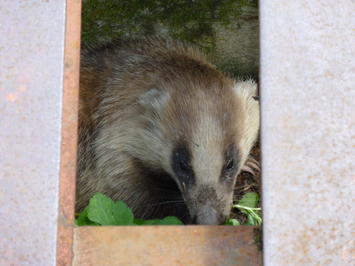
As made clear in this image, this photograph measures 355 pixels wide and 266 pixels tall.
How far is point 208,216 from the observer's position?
2.99m

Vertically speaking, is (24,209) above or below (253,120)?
below

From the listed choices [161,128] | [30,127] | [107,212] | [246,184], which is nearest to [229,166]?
[161,128]

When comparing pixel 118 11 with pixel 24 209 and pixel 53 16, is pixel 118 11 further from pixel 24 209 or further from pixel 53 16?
pixel 24 209

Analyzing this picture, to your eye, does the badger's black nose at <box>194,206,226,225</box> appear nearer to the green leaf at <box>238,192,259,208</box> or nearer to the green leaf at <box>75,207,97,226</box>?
the green leaf at <box>75,207,97,226</box>

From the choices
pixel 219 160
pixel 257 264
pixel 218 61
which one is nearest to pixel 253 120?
pixel 219 160

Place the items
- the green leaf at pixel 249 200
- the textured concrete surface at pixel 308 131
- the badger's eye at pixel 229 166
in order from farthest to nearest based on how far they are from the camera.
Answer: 1. the green leaf at pixel 249 200
2. the badger's eye at pixel 229 166
3. the textured concrete surface at pixel 308 131

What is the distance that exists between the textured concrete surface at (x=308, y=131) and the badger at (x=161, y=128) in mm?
903

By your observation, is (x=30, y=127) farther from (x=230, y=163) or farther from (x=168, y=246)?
(x=230, y=163)

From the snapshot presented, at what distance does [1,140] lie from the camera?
7.38 feet

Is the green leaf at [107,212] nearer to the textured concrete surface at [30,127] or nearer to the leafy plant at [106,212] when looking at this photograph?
the leafy plant at [106,212]

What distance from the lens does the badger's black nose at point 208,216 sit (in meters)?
2.99

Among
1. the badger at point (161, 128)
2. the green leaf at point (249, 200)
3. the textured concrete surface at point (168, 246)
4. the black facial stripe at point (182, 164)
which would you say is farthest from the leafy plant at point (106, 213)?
the green leaf at point (249, 200)

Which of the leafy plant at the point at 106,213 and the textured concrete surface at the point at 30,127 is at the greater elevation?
the textured concrete surface at the point at 30,127

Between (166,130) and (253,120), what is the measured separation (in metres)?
0.61
